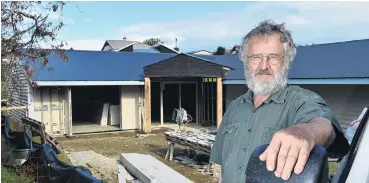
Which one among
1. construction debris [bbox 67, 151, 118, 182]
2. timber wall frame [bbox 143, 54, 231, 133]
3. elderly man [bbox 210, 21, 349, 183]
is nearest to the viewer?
elderly man [bbox 210, 21, 349, 183]

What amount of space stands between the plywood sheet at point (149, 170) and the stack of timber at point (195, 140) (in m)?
1.65

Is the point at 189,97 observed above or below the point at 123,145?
above

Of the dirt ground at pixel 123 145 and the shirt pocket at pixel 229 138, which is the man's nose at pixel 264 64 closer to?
the shirt pocket at pixel 229 138

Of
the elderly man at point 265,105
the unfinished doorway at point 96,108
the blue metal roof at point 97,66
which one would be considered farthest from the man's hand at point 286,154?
the unfinished doorway at point 96,108

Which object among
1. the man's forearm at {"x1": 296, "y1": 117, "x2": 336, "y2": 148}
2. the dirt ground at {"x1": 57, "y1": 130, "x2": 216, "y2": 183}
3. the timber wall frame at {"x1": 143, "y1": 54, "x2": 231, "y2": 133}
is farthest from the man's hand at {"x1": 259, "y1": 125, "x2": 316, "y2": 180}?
the timber wall frame at {"x1": 143, "y1": 54, "x2": 231, "y2": 133}

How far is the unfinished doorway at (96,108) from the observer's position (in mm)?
17922

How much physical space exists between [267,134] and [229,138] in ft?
1.06

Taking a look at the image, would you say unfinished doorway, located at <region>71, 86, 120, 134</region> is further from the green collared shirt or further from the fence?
the green collared shirt

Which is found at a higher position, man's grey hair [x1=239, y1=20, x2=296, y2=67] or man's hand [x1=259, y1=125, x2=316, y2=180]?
man's grey hair [x1=239, y1=20, x2=296, y2=67]

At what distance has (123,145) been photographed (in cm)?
1318

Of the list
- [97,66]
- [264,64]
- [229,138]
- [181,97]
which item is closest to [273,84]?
[264,64]

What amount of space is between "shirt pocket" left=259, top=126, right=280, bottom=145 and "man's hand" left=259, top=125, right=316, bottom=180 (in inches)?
37.0

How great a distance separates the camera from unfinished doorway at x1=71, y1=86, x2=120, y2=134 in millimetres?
17922

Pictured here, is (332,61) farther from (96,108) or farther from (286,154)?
(286,154)
